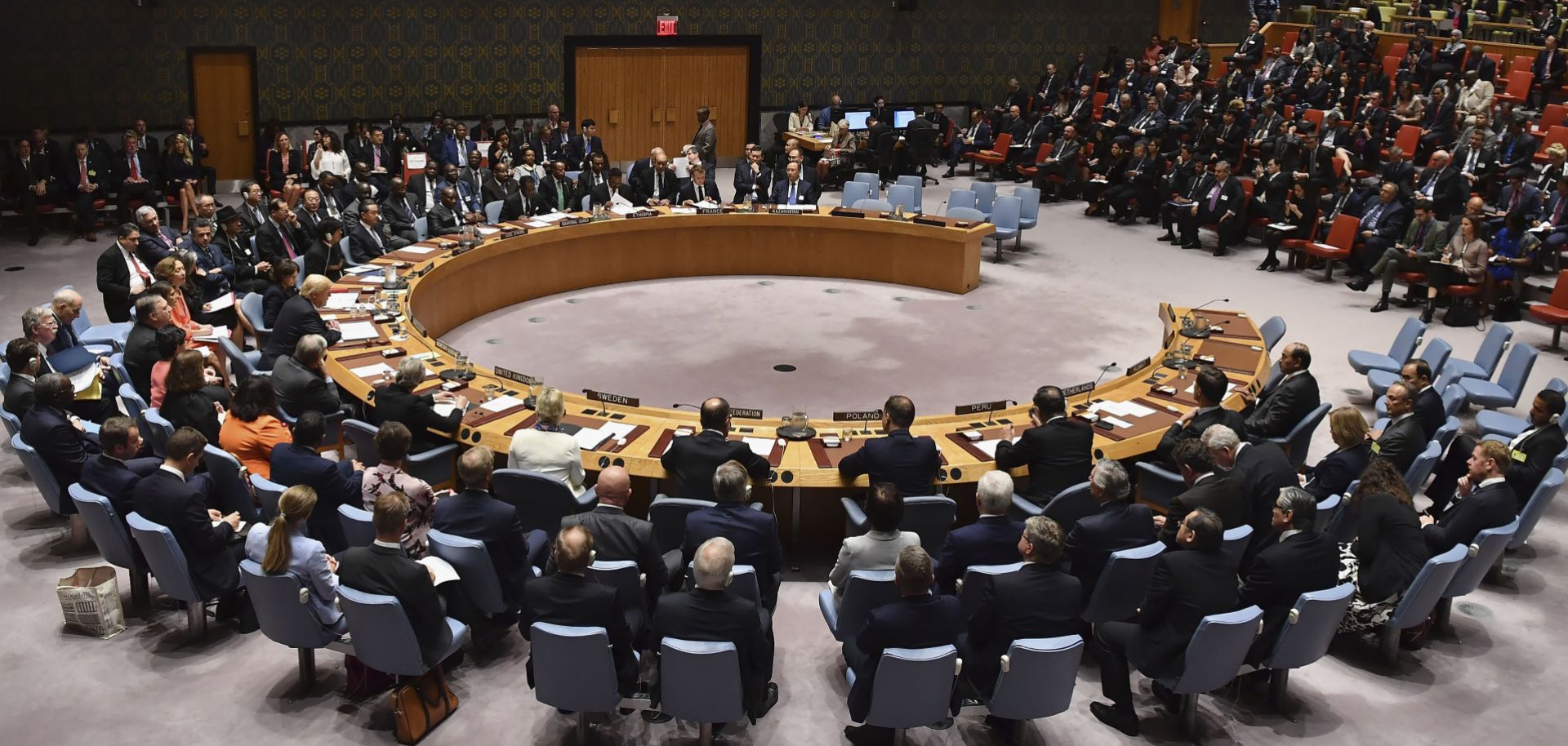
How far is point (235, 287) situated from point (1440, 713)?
34.8ft

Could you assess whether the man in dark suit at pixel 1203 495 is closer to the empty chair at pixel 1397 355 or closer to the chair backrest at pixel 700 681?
the chair backrest at pixel 700 681

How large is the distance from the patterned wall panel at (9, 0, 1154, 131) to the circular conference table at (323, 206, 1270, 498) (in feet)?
23.8

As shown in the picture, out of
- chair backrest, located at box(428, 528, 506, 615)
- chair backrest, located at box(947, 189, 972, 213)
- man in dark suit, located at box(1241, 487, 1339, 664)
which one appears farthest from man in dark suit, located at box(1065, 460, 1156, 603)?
chair backrest, located at box(947, 189, 972, 213)

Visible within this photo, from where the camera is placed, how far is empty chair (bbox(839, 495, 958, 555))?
7012 millimetres

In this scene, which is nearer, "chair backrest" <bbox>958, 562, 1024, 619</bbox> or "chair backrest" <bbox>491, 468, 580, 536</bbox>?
"chair backrest" <bbox>958, 562, 1024, 619</bbox>

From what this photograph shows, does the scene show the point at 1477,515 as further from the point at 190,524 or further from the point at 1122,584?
the point at 190,524

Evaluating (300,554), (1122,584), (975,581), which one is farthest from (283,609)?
(1122,584)

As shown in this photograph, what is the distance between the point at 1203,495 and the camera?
688 centimetres

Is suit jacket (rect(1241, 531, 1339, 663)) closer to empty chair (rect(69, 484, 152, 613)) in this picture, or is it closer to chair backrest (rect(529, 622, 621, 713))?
chair backrest (rect(529, 622, 621, 713))

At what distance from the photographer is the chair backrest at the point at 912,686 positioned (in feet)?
17.7

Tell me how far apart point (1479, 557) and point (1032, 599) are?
3.16m

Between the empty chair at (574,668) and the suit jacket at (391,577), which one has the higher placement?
the suit jacket at (391,577)

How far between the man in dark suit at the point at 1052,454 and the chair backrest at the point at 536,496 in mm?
2581

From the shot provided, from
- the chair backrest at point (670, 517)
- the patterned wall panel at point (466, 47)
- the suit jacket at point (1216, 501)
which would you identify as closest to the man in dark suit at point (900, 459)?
the chair backrest at point (670, 517)
